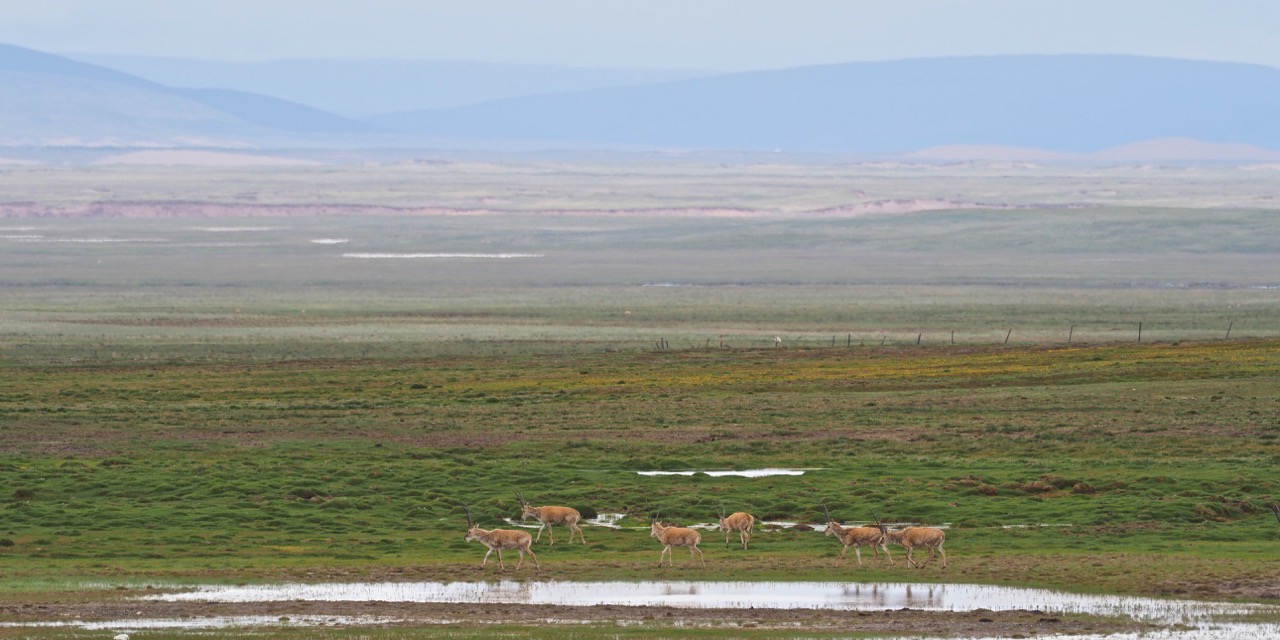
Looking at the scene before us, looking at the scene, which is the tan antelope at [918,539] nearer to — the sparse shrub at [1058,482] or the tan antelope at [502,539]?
the tan antelope at [502,539]

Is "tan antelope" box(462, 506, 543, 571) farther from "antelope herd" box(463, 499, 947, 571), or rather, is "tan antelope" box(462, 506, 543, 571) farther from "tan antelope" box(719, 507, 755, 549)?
"tan antelope" box(719, 507, 755, 549)

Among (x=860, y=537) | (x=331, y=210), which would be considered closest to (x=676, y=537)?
(x=860, y=537)

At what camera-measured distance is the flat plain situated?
21.7 meters

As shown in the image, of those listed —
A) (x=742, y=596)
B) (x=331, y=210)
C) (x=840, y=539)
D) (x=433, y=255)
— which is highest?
(x=840, y=539)

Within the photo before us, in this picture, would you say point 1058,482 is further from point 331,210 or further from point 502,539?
point 331,210

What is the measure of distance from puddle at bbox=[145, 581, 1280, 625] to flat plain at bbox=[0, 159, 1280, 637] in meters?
0.47

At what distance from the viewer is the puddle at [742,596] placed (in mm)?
17859

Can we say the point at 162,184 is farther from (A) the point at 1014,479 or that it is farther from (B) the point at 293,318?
(A) the point at 1014,479

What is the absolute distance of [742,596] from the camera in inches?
739

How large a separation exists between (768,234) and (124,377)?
83250mm

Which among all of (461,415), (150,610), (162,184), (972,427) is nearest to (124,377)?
(461,415)

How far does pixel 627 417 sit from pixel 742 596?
1909 cm

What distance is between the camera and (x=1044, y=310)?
7381 cm

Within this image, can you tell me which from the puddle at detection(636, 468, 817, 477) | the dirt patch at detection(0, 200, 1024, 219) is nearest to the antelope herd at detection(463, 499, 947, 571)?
the puddle at detection(636, 468, 817, 477)
